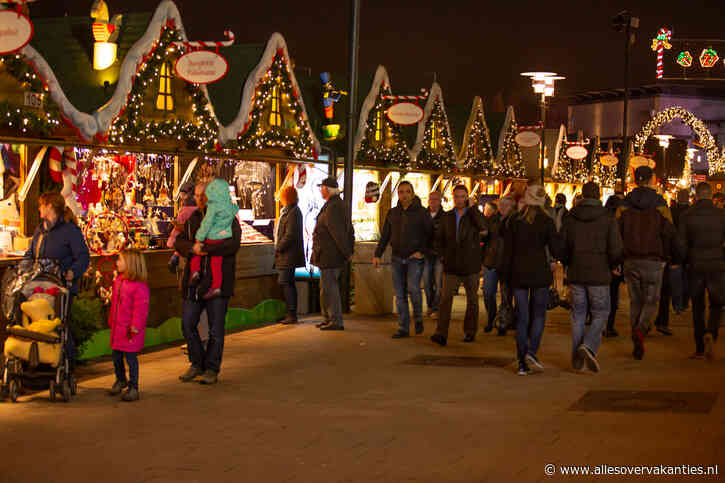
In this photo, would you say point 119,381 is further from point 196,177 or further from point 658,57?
point 658,57

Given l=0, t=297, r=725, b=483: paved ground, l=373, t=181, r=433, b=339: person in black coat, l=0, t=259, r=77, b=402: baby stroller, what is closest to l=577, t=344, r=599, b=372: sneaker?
l=0, t=297, r=725, b=483: paved ground

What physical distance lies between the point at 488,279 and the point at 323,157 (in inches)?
191

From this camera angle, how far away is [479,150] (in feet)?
91.5

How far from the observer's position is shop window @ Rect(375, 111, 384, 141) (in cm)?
2123

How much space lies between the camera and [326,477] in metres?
6.79

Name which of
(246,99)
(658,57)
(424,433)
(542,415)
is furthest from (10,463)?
(658,57)

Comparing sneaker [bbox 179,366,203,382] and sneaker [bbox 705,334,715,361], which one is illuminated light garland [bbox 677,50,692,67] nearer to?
sneaker [bbox 705,334,715,361]

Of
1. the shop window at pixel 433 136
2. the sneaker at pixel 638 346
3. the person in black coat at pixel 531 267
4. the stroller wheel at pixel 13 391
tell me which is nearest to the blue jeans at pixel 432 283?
the sneaker at pixel 638 346

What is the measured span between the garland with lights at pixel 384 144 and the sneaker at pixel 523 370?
10.0m

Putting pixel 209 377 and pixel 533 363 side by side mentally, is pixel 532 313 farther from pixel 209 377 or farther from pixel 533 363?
pixel 209 377

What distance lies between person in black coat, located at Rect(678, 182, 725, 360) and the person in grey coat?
15.0ft

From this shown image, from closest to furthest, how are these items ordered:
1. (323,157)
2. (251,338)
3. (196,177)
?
(251,338) < (196,177) < (323,157)

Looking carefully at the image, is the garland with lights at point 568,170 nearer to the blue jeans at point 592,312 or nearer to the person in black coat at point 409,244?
the person in black coat at point 409,244

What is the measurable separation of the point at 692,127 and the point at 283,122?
28.5 metres
